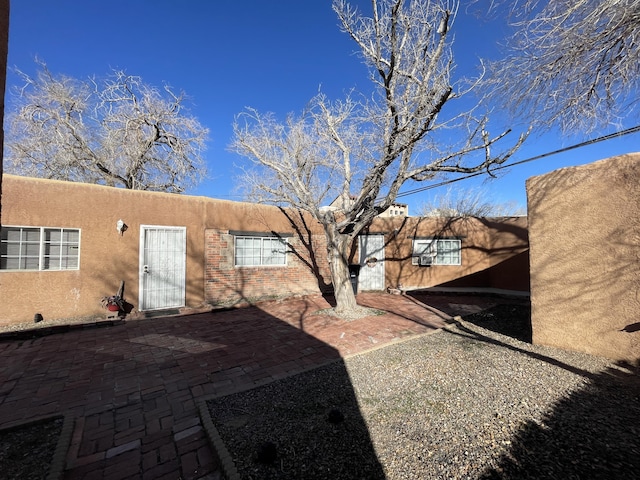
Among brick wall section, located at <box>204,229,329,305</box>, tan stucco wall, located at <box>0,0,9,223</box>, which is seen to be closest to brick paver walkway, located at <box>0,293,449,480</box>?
brick wall section, located at <box>204,229,329,305</box>

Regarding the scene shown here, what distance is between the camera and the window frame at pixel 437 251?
10.9 meters

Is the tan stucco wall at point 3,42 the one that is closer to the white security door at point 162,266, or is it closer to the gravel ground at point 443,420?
the gravel ground at point 443,420

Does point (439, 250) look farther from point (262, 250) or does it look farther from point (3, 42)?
point (3, 42)

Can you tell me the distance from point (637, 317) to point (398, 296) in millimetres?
6551

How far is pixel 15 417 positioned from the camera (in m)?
2.82

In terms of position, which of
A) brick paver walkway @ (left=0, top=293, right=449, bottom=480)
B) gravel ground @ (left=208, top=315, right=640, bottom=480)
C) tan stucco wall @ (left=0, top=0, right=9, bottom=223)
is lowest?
brick paver walkway @ (left=0, top=293, right=449, bottom=480)

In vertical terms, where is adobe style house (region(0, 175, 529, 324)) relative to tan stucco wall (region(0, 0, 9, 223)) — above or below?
below

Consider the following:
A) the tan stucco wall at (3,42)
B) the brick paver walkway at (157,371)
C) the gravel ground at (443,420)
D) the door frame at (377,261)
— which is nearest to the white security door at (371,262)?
the door frame at (377,261)

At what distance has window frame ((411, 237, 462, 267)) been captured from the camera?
1085 cm

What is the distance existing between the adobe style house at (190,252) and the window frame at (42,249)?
0.02 metres

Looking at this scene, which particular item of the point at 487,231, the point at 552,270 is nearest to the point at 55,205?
the point at 552,270

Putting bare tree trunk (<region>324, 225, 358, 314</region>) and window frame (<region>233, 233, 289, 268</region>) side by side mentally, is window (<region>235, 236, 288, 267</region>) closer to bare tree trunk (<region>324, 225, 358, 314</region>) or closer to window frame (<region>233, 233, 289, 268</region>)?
window frame (<region>233, 233, 289, 268</region>)

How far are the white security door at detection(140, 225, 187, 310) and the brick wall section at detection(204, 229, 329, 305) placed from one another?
665mm

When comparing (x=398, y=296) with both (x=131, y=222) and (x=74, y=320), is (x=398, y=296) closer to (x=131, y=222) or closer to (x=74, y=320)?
(x=131, y=222)
